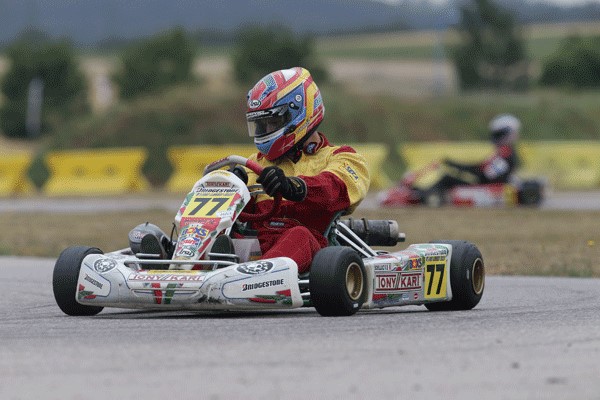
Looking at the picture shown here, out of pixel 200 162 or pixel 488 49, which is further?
pixel 488 49

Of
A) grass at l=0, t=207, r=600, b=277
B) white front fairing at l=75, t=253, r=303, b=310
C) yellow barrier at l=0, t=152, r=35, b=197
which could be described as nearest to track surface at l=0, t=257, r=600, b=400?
white front fairing at l=75, t=253, r=303, b=310

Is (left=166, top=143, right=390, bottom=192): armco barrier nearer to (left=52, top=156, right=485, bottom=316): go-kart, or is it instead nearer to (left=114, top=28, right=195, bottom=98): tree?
(left=52, top=156, right=485, bottom=316): go-kart

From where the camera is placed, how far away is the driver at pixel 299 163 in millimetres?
7422

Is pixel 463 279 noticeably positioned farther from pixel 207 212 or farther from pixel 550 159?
→ pixel 550 159

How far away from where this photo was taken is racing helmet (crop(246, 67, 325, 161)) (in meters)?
7.76

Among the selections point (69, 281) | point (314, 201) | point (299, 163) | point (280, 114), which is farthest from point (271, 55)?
point (69, 281)

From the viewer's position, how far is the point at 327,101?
3547 cm

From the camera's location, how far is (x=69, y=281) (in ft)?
23.6

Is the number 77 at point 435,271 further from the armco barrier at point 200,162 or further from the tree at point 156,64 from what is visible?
the tree at point 156,64

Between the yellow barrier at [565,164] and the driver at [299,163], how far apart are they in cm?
1872

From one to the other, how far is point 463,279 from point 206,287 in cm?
188

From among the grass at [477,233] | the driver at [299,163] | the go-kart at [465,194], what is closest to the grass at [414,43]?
the go-kart at [465,194]

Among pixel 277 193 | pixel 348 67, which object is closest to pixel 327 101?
pixel 277 193

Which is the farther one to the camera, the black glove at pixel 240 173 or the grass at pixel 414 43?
the grass at pixel 414 43
